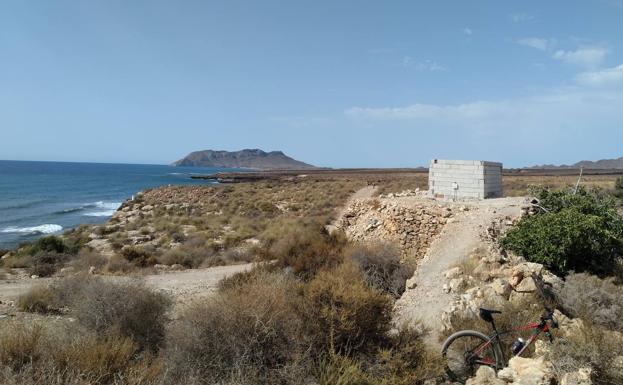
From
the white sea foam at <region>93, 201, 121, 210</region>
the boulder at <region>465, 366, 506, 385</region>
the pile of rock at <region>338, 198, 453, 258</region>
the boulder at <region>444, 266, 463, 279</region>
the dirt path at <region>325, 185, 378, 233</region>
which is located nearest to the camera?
the boulder at <region>465, 366, 506, 385</region>

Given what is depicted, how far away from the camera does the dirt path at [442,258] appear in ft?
27.2

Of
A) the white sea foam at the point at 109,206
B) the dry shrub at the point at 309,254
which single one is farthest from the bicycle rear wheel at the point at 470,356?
the white sea foam at the point at 109,206

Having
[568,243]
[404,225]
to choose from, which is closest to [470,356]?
[568,243]

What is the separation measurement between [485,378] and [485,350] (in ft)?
2.73

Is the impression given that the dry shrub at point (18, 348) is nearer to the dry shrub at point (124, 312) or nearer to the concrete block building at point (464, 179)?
the dry shrub at point (124, 312)

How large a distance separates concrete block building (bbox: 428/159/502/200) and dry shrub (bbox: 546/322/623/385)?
11.6 meters

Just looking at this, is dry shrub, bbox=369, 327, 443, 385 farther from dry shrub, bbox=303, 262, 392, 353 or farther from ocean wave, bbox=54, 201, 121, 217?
ocean wave, bbox=54, 201, 121, 217

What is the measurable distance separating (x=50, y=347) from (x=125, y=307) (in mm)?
2372

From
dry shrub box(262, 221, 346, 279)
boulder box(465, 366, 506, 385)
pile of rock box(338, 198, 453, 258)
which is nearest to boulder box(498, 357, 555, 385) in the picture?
boulder box(465, 366, 506, 385)

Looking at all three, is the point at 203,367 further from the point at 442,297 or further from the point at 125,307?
the point at 442,297

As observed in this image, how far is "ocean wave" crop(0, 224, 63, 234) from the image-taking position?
2909 centimetres

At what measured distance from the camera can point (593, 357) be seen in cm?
503

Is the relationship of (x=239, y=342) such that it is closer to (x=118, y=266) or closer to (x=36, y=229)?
(x=118, y=266)

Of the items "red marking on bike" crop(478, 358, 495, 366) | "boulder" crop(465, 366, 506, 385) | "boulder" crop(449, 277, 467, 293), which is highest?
"boulder" crop(449, 277, 467, 293)
